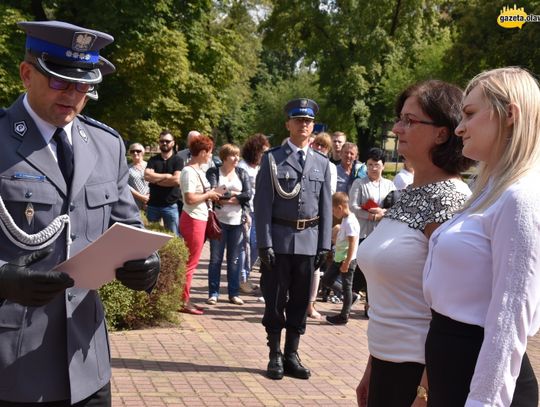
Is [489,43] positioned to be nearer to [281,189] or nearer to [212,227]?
[212,227]

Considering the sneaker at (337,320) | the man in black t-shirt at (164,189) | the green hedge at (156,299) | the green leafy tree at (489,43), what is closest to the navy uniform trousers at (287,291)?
the green hedge at (156,299)

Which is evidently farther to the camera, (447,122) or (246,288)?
(246,288)

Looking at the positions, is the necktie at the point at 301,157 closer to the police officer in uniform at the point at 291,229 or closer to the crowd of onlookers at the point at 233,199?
the police officer in uniform at the point at 291,229

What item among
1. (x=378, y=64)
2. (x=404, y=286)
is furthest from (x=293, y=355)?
(x=378, y=64)

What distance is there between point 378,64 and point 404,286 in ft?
140

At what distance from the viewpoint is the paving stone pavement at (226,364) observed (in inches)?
250

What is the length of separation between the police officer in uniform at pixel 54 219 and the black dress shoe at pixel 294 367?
153 inches

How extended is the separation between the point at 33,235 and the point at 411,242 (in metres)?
1.44

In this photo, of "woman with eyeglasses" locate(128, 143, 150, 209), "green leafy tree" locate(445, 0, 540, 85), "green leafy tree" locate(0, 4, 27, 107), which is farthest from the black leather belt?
"green leafy tree" locate(445, 0, 540, 85)

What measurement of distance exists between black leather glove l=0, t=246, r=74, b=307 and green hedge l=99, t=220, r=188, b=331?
504 cm

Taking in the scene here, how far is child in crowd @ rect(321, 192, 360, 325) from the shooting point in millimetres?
9664

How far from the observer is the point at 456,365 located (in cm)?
268

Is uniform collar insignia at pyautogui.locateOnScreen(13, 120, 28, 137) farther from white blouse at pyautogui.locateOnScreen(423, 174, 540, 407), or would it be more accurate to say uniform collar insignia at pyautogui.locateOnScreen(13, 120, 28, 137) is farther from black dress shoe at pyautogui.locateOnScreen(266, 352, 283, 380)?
black dress shoe at pyautogui.locateOnScreen(266, 352, 283, 380)

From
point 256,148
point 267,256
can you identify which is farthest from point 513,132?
point 256,148
